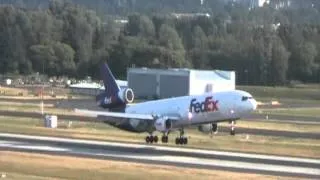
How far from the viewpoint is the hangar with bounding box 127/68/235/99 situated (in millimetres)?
151375

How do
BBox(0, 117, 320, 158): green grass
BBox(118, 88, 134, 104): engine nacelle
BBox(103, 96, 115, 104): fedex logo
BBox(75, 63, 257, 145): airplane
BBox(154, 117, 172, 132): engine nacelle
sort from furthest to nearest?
BBox(103, 96, 115, 104): fedex logo < BBox(118, 88, 134, 104): engine nacelle < BBox(154, 117, 172, 132): engine nacelle < BBox(75, 63, 257, 145): airplane < BBox(0, 117, 320, 158): green grass

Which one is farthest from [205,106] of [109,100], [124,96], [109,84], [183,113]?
[109,84]

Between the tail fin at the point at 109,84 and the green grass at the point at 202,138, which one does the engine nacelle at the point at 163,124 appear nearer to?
the green grass at the point at 202,138

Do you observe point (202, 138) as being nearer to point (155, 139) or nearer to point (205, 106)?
point (155, 139)

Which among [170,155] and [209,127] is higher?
[209,127]

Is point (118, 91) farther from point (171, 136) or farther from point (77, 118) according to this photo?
point (77, 118)

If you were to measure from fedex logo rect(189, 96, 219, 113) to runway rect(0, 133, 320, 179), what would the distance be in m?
3.71

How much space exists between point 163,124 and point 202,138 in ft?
28.7

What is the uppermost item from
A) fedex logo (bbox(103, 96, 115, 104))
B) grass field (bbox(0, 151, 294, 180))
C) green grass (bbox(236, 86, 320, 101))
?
fedex logo (bbox(103, 96, 115, 104))

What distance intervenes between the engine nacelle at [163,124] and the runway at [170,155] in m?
1.42

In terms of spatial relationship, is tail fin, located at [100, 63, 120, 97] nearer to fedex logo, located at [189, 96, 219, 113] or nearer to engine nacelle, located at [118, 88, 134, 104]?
engine nacelle, located at [118, 88, 134, 104]

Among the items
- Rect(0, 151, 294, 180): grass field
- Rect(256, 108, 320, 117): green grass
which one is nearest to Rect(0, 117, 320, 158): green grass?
Rect(0, 151, 294, 180): grass field

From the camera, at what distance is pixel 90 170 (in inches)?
1886

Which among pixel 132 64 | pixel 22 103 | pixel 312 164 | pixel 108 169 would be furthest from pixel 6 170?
pixel 132 64
